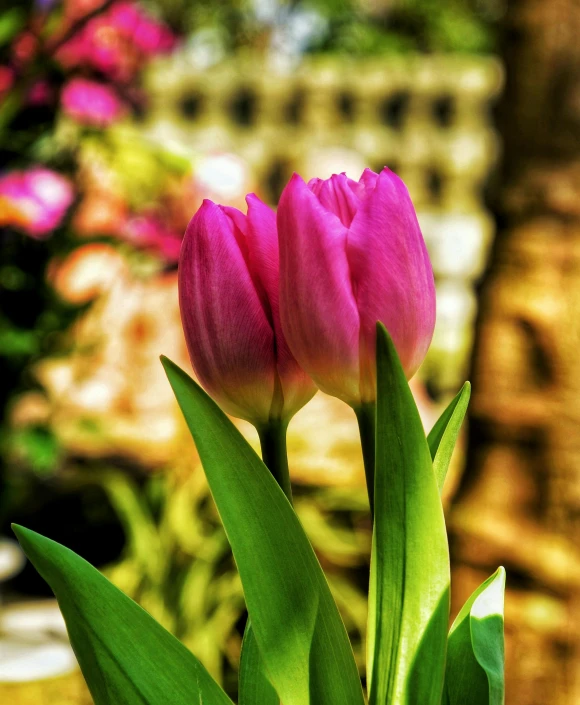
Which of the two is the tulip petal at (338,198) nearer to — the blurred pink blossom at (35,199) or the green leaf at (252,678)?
the green leaf at (252,678)

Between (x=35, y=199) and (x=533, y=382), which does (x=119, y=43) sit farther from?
(x=533, y=382)

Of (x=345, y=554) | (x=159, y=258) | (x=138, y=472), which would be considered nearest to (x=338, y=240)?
(x=159, y=258)

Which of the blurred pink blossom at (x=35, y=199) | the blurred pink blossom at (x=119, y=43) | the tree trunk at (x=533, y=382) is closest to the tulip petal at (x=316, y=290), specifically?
the tree trunk at (x=533, y=382)

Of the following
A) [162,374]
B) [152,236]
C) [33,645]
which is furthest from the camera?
[162,374]

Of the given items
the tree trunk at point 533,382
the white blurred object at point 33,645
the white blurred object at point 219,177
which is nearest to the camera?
the tree trunk at point 533,382

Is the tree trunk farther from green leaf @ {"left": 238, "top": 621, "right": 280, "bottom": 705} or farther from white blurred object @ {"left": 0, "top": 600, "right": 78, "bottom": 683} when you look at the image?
green leaf @ {"left": 238, "top": 621, "right": 280, "bottom": 705}

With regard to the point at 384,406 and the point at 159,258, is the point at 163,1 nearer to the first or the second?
the point at 159,258

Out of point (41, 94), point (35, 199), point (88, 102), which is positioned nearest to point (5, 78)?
point (41, 94)
